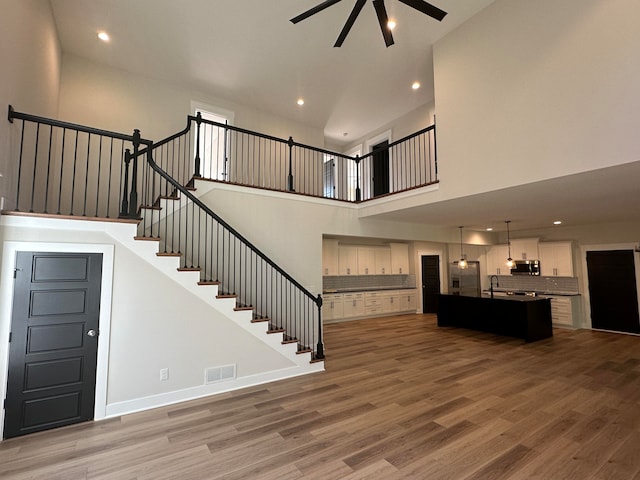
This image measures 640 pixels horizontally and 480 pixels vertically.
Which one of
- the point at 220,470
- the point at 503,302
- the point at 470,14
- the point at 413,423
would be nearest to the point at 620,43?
the point at 470,14

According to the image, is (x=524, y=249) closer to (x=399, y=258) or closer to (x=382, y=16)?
(x=399, y=258)

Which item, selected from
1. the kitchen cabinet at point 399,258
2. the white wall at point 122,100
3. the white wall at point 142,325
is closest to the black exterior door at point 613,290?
the kitchen cabinet at point 399,258

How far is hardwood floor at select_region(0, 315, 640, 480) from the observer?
2.45 meters

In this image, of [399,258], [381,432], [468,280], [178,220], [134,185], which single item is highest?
[134,185]

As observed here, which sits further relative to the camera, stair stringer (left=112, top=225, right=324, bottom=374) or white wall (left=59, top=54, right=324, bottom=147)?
white wall (left=59, top=54, right=324, bottom=147)

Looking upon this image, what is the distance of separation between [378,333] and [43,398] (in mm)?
5998

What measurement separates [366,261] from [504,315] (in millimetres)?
3966

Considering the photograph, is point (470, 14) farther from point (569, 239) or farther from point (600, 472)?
point (569, 239)

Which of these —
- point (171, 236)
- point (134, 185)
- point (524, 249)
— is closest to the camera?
point (134, 185)

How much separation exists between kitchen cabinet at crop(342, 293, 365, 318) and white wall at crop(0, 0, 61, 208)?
24.1ft

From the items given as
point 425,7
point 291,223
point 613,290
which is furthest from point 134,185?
point 613,290

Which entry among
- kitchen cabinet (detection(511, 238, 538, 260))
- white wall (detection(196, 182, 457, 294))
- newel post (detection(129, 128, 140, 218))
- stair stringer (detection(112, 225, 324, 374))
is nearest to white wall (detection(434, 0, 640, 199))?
white wall (detection(196, 182, 457, 294))

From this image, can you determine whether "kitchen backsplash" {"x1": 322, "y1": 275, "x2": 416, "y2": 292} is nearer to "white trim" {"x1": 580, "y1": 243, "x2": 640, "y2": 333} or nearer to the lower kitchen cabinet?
the lower kitchen cabinet

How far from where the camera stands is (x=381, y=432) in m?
2.96
